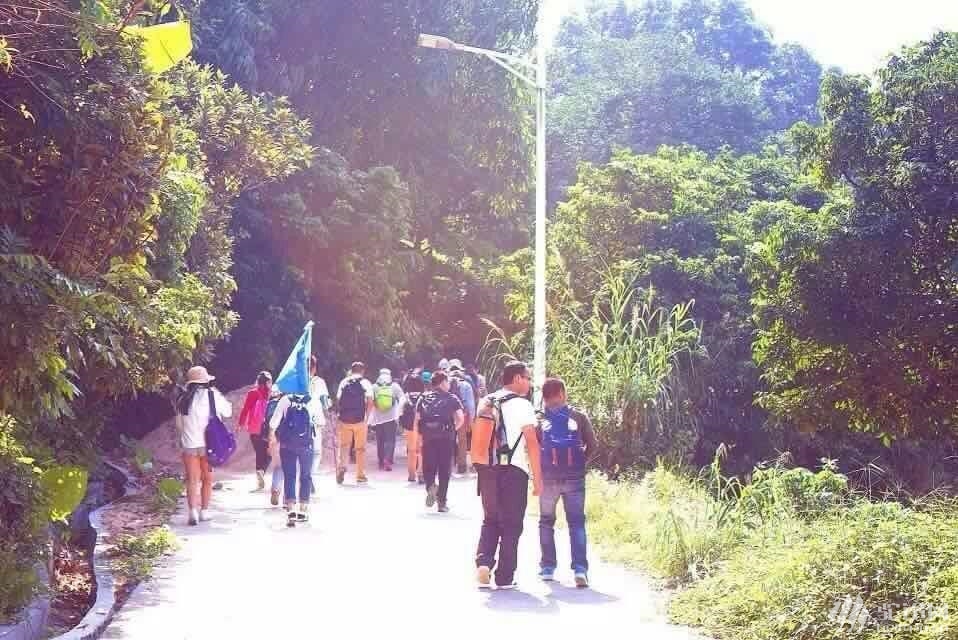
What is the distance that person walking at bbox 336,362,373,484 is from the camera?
17016 millimetres

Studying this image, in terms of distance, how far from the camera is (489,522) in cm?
923

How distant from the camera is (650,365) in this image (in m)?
17.3

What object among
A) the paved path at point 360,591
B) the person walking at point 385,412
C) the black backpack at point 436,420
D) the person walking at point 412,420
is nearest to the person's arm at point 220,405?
the paved path at point 360,591

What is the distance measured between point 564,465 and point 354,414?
8.08m

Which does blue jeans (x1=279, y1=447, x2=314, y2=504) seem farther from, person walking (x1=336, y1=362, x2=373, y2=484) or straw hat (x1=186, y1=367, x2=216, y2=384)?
person walking (x1=336, y1=362, x2=373, y2=484)

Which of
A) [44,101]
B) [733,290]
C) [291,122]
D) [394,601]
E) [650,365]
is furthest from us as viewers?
[733,290]

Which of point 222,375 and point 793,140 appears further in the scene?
point 222,375

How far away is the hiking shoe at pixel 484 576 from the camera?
923 centimetres

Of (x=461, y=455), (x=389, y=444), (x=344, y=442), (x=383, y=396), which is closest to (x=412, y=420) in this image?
(x=383, y=396)

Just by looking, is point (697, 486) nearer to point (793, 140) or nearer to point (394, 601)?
point (394, 601)

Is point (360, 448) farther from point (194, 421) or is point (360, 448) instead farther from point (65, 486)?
point (65, 486)

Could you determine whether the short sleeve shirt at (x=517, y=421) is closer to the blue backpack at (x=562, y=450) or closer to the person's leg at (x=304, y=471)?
the blue backpack at (x=562, y=450)

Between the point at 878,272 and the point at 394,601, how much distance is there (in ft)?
39.1

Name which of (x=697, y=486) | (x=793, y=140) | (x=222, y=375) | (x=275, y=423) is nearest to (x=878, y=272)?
(x=793, y=140)
